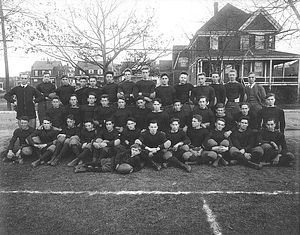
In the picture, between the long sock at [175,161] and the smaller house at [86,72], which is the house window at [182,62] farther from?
the long sock at [175,161]

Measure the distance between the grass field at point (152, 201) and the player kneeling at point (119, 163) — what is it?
179 millimetres

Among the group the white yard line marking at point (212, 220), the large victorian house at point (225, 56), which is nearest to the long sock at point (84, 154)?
the white yard line marking at point (212, 220)

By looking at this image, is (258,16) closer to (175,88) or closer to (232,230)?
(175,88)

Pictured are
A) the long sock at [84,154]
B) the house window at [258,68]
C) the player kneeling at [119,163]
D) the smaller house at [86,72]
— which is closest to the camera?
the player kneeling at [119,163]

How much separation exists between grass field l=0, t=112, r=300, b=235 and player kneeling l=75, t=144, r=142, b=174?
18 cm

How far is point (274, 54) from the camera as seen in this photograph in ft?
77.0

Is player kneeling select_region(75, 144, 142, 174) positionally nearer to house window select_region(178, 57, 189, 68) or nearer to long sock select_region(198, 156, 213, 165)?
long sock select_region(198, 156, 213, 165)

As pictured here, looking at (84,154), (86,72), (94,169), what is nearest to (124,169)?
(94,169)

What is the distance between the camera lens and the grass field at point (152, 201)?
3174 millimetres

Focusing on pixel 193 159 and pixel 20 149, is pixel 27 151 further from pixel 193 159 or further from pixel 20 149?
pixel 193 159

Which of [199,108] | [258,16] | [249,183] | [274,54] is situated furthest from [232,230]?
[274,54]

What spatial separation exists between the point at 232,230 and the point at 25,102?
5.80 m

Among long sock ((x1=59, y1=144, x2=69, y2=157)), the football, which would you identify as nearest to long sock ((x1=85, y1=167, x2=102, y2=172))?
the football

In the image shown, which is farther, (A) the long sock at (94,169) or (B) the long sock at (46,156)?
(B) the long sock at (46,156)
